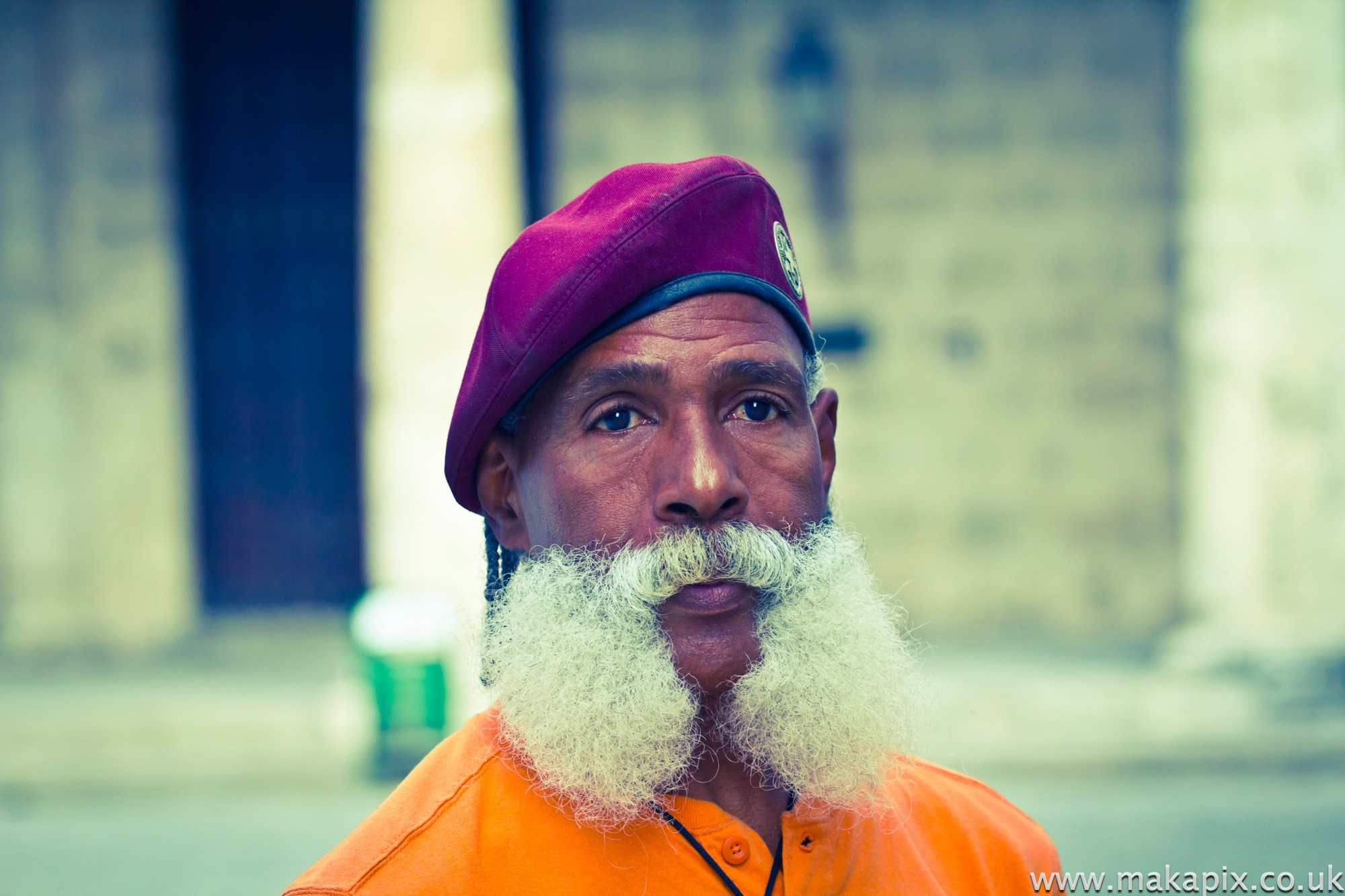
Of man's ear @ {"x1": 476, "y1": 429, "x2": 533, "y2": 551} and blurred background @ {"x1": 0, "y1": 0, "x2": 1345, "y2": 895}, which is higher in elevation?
blurred background @ {"x1": 0, "y1": 0, "x2": 1345, "y2": 895}

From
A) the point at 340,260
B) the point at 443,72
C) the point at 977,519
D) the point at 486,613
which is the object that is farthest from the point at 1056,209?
the point at 486,613

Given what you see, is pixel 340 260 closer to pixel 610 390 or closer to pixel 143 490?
pixel 143 490

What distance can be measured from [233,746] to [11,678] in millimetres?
2559

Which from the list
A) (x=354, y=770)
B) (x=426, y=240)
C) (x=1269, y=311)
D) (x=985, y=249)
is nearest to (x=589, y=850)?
(x=354, y=770)

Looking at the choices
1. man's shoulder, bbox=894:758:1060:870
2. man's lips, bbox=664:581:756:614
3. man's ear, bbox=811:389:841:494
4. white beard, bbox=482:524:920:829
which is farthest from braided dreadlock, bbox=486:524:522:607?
man's shoulder, bbox=894:758:1060:870

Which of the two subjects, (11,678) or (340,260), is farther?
(340,260)

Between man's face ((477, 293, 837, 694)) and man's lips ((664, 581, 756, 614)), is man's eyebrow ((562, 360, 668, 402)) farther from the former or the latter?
man's lips ((664, 581, 756, 614))

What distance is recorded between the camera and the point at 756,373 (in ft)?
5.13

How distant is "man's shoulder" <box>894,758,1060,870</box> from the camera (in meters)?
1.68

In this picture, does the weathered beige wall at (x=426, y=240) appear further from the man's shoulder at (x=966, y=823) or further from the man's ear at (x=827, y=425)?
the man's shoulder at (x=966, y=823)

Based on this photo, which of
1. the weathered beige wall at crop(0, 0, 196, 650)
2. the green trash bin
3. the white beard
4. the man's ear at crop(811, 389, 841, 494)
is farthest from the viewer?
the weathered beige wall at crop(0, 0, 196, 650)

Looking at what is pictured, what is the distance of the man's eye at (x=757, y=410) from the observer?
159 centimetres

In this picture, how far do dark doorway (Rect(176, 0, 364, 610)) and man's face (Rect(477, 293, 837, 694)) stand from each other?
8254mm

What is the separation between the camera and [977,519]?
9.38 m
